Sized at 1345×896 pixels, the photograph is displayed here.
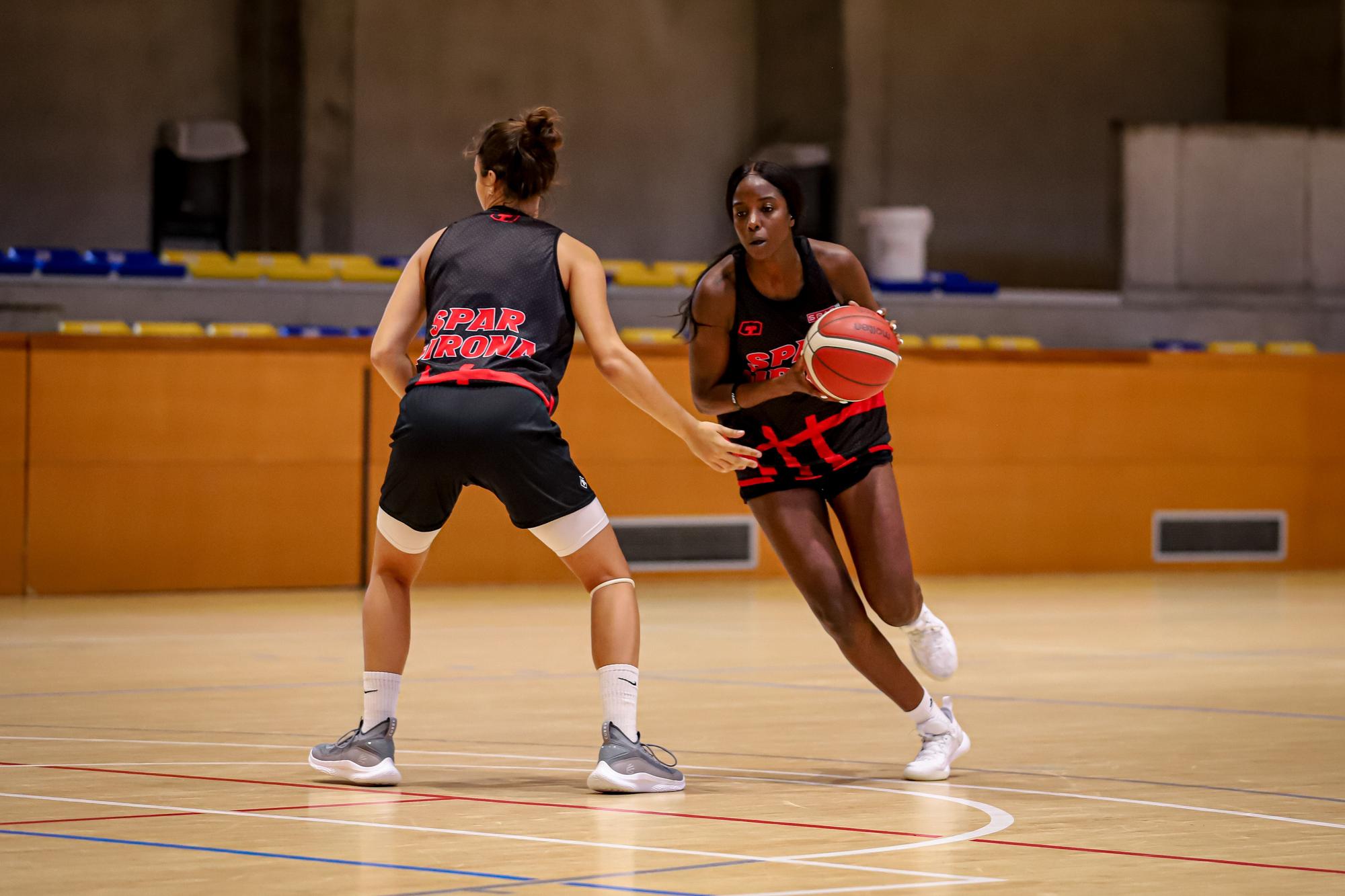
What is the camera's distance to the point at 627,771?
4.69 m

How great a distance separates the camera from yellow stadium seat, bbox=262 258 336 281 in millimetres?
14953

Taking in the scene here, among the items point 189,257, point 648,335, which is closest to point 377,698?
point 648,335

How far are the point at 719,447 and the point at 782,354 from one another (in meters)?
0.62

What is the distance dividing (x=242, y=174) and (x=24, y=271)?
13.7 feet

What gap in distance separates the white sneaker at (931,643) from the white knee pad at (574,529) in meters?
1.08

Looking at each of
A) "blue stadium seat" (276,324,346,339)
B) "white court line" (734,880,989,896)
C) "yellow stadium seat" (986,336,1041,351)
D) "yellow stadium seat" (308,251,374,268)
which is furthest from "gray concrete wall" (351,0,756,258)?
"white court line" (734,880,989,896)

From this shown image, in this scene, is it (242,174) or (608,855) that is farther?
(242,174)

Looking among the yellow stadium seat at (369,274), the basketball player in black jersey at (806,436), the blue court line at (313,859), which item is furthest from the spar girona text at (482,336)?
the yellow stadium seat at (369,274)

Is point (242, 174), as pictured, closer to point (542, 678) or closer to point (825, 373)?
point (542, 678)

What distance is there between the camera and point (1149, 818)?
14.6 ft

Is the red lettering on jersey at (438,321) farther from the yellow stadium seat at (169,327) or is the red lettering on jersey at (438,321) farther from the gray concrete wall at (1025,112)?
the gray concrete wall at (1025,112)

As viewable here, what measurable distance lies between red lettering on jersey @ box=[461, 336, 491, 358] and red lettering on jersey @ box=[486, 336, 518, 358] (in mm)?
12

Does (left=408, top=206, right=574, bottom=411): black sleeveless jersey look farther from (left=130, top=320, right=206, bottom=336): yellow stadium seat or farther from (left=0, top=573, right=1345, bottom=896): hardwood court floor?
(left=130, top=320, right=206, bottom=336): yellow stadium seat

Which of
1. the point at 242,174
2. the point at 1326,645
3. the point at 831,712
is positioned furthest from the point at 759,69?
the point at 831,712
